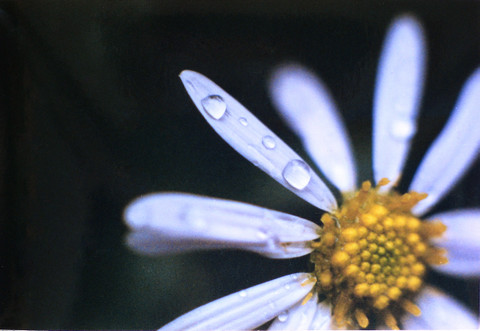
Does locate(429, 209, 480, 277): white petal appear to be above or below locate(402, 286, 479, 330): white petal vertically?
above

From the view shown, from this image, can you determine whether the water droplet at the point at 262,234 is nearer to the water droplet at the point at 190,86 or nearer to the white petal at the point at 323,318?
the white petal at the point at 323,318

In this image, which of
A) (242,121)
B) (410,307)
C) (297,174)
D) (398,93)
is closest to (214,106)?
(242,121)

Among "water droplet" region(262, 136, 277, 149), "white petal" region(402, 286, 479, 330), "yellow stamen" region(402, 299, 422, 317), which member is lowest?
"white petal" region(402, 286, 479, 330)

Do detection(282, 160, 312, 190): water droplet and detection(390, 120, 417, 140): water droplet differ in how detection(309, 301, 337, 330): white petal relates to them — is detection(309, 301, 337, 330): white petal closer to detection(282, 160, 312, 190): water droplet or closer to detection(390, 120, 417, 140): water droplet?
detection(282, 160, 312, 190): water droplet

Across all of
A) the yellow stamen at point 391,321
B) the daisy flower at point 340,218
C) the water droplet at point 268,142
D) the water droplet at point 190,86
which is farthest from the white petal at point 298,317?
the water droplet at point 190,86

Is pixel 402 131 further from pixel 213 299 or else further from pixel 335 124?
pixel 213 299

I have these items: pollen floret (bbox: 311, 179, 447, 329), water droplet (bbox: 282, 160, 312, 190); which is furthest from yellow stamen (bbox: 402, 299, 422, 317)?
water droplet (bbox: 282, 160, 312, 190)

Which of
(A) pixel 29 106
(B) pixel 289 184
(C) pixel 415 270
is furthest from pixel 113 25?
(C) pixel 415 270
